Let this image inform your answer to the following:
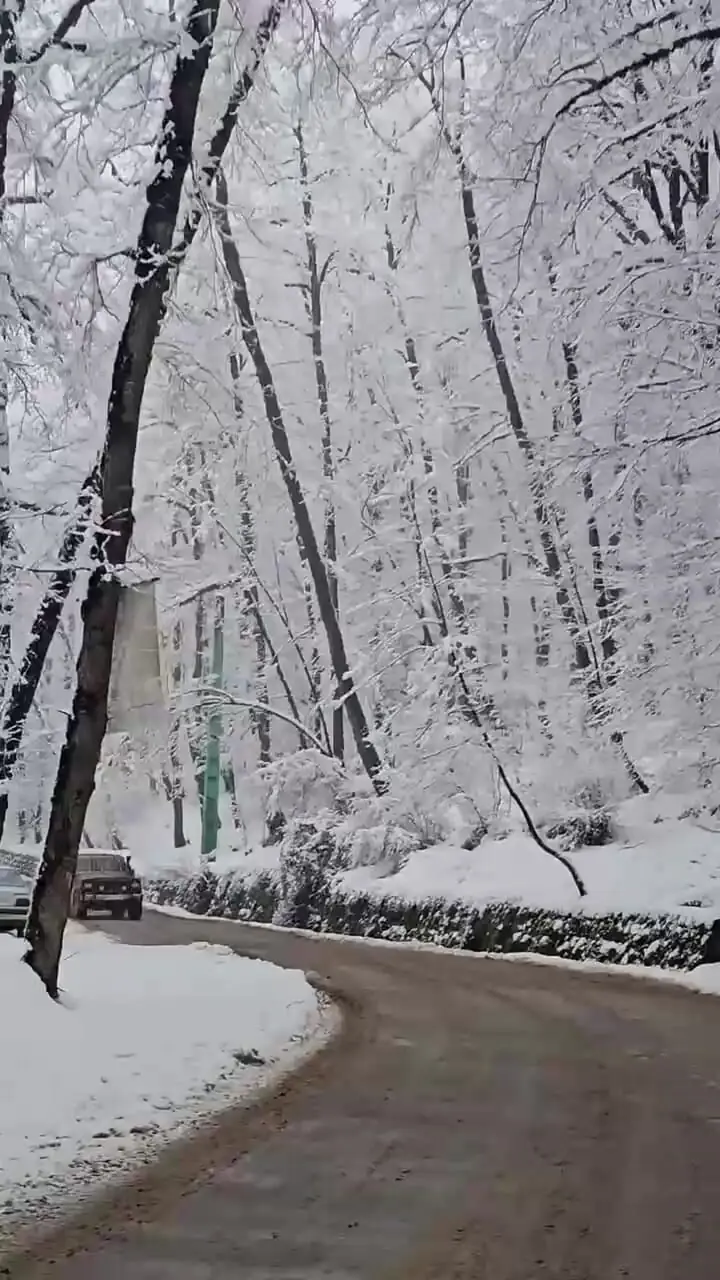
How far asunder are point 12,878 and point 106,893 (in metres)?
3.73

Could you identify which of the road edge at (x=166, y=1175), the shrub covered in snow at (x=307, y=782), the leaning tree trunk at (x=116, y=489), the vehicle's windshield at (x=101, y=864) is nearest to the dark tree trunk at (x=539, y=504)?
the shrub covered in snow at (x=307, y=782)

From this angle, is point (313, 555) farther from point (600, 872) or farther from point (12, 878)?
point (600, 872)

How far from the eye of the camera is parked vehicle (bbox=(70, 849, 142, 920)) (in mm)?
31938

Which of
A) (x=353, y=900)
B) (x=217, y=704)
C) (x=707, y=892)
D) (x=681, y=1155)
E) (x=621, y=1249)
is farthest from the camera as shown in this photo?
(x=217, y=704)

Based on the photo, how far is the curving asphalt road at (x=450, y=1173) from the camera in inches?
205

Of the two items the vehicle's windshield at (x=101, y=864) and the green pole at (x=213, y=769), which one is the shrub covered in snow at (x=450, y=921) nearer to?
the green pole at (x=213, y=769)

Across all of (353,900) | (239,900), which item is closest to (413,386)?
(353,900)

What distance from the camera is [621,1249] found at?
530cm

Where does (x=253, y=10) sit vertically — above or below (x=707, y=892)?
above

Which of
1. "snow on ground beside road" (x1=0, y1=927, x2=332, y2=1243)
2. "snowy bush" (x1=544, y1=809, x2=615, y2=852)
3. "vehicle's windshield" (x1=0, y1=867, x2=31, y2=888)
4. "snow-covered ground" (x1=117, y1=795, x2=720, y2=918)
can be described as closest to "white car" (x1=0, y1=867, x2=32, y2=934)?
"vehicle's windshield" (x1=0, y1=867, x2=31, y2=888)

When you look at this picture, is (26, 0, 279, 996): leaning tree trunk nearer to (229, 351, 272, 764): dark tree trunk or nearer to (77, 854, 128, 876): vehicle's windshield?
(229, 351, 272, 764): dark tree trunk

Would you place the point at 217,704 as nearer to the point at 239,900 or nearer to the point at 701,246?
the point at 239,900

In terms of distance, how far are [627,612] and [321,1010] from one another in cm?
714

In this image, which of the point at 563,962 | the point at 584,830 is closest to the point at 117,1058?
the point at 563,962
